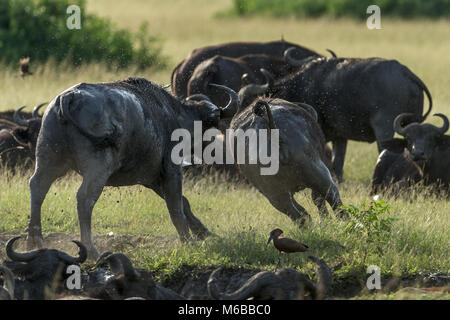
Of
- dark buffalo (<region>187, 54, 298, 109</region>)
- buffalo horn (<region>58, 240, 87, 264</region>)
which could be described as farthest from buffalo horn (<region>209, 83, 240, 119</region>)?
dark buffalo (<region>187, 54, 298, 109</region>)

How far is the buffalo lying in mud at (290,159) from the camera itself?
8.82 metres

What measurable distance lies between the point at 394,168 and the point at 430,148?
0.57 meters

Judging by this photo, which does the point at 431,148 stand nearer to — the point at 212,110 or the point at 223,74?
the point at 223,74

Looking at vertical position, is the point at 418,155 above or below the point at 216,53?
below

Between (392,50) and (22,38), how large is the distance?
11074mm

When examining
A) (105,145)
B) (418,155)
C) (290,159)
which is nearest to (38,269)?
(105,145)

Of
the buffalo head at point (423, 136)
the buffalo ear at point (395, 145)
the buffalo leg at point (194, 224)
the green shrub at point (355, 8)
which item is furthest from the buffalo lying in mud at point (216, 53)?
the green shrub at point (355, 8)

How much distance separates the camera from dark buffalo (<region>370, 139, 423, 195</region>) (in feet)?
41.8

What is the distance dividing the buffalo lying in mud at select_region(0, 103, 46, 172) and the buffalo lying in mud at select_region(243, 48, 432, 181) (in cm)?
333

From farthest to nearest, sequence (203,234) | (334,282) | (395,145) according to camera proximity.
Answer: (395,145), (203,234), (334,282)

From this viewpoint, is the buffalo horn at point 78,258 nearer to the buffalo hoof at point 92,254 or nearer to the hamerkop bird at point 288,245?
the buffalo hoof at point 92,254

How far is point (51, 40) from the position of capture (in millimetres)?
21234
